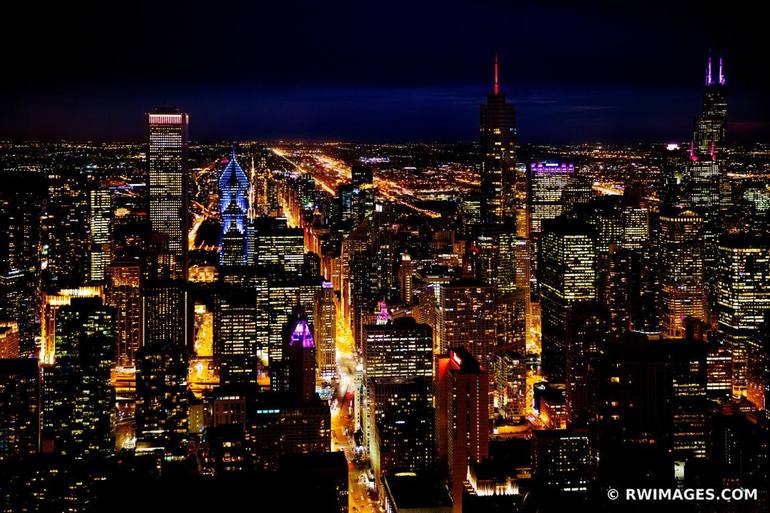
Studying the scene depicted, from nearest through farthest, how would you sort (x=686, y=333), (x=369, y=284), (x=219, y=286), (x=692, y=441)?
(x=692, y=441)
(x=686, y=333)
(x=219, y=286)
(x=369, y=284)

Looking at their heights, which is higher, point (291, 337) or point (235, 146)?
point (235, 146)

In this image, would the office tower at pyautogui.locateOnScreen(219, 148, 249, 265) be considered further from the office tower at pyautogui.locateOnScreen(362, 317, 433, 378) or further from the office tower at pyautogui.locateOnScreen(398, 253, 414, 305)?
the office tower at pyautogui.locateOnScreen(362, 317, 433, 378)

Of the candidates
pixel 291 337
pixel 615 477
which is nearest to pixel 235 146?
pixel 291 337

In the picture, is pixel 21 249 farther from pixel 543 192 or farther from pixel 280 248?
pixel 543 192

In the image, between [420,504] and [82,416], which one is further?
[82,416]

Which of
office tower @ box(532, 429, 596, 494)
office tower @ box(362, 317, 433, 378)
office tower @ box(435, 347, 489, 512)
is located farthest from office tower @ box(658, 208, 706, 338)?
office tower @ box(532, 429, 596, 494)

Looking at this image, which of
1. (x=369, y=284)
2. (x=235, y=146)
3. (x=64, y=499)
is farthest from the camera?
(x=369, y=284)

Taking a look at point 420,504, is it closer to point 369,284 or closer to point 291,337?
point 291,337
